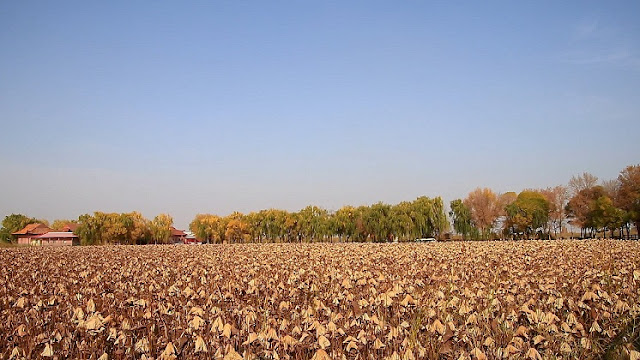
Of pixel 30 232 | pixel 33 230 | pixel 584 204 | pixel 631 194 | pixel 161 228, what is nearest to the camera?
pixel 631 194

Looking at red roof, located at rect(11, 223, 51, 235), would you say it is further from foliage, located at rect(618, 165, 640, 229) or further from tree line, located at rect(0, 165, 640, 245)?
foliage, located at rect(618, 165, 640, 229)

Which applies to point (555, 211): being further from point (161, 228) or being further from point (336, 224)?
point (161, 228)

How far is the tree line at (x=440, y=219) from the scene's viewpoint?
7706 centimetres

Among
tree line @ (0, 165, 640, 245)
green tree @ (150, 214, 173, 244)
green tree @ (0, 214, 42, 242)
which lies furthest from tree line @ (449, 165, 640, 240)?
green tree @ (0, 214, 42, 242)

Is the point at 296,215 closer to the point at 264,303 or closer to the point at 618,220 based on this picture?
the point at 618,220

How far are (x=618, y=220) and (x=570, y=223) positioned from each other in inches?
460

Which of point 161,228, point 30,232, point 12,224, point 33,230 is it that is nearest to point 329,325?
point 161,228

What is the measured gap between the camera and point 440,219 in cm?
8369

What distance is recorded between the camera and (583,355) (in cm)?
748

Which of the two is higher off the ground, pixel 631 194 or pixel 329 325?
pixel 631 194

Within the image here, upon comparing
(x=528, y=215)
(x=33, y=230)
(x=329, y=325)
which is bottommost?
(x=329, y=325)

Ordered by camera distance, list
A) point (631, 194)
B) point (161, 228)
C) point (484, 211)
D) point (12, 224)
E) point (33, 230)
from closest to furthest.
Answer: point (631, 194) < point (484, 211) < point (161, 228) < point (33, 230) < point (12, 224)

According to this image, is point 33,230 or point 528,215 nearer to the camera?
point 528,215

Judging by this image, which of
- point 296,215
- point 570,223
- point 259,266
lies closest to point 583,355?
point 259,266
